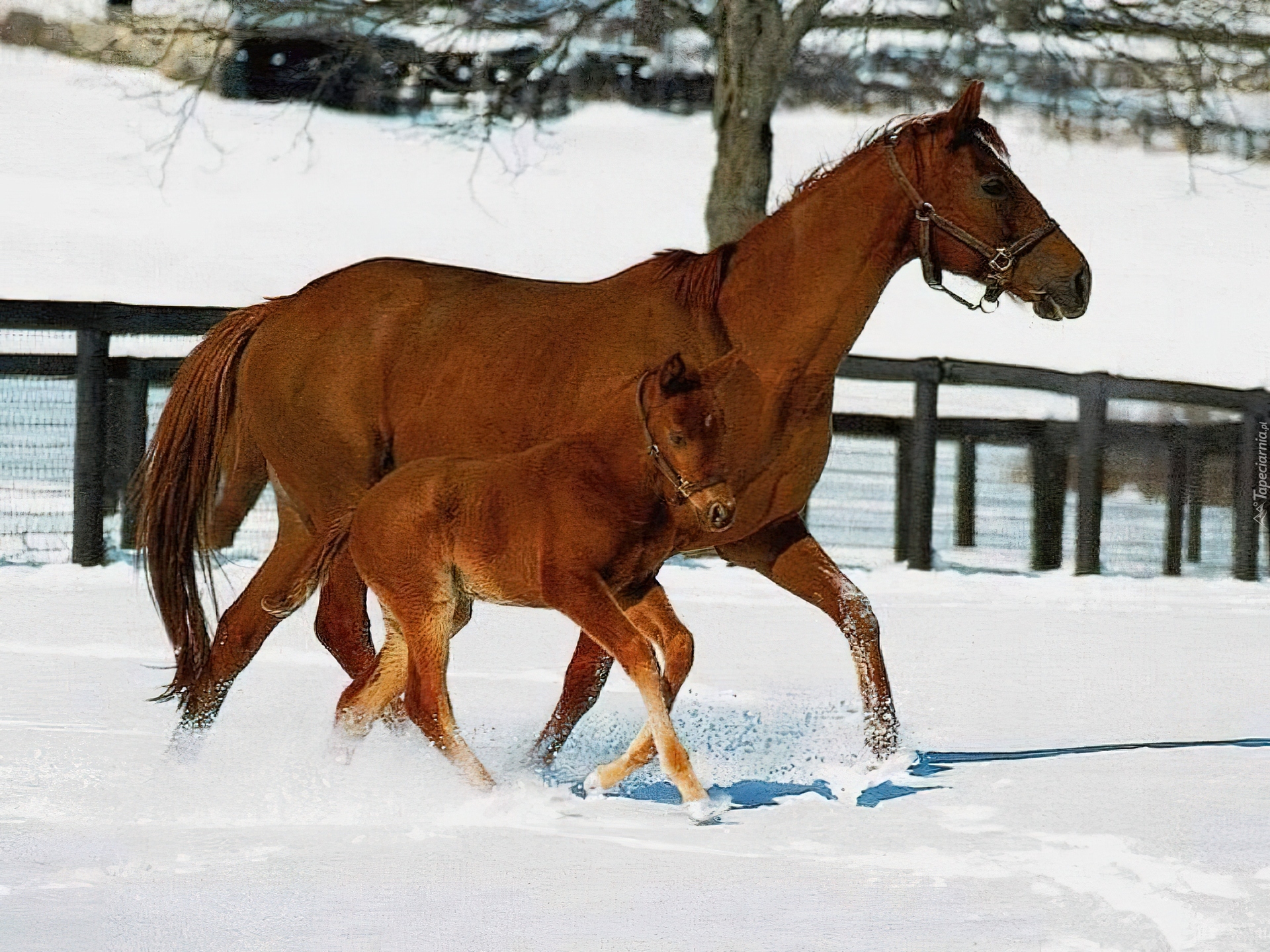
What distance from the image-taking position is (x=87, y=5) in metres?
18.5

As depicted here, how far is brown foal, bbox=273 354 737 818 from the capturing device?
4164mm

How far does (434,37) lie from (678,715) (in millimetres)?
8356

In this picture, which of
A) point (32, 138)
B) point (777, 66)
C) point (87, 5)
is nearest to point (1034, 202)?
point (777, 66)

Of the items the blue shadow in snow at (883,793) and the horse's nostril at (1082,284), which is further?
the horse's nostril at (1082,284)

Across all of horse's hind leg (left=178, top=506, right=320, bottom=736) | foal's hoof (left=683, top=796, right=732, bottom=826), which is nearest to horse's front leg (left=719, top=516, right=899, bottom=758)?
foal's hoof (left=683, top=796, right=732, bottom=826)

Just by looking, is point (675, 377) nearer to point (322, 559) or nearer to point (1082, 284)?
point (322, 559)

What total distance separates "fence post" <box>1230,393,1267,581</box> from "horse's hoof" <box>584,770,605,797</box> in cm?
773

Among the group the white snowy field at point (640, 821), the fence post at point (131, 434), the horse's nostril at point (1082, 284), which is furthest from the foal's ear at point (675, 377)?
the fence post at point (131, 434)

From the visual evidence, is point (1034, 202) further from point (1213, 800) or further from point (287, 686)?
point (287, 686)

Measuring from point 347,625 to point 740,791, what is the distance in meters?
1.21

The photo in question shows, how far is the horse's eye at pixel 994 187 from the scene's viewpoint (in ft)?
15.7

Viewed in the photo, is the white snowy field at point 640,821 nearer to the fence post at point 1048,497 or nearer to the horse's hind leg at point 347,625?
the horse's hind leg at point 347,625

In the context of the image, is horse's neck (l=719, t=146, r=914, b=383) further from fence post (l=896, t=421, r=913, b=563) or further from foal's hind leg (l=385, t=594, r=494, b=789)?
fence post (l=896, t=421, r=913, b=563)

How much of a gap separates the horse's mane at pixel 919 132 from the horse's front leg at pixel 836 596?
91 cm
